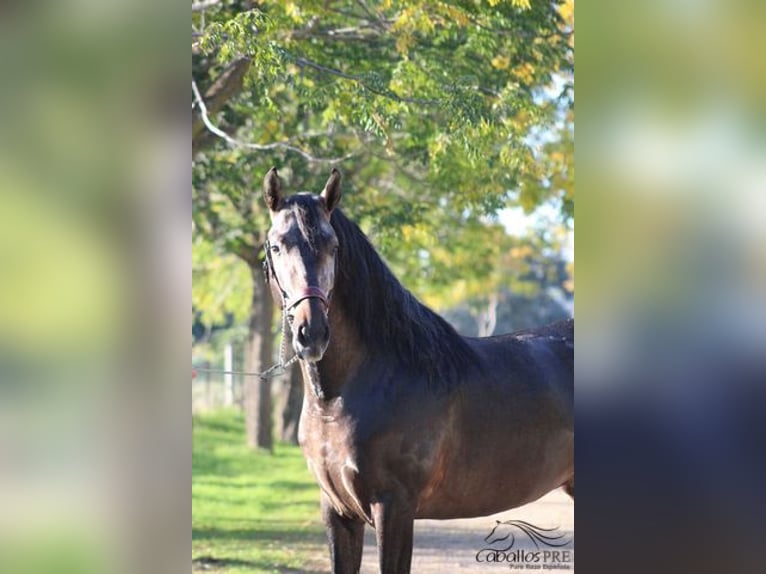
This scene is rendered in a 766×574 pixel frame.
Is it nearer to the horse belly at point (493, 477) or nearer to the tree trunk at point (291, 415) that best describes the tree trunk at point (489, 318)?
the tree trunk at point (291, 415)

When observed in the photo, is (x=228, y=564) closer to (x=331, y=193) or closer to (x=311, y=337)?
(x=311, y=337)

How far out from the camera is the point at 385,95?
5312 mm

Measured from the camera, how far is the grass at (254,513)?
247 inches

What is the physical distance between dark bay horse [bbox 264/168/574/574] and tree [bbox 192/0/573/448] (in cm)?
186

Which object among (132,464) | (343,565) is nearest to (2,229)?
(132,464)

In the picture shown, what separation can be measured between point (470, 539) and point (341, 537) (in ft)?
6.74

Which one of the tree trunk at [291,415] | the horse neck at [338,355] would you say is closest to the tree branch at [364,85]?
the horse neck at [338,355]

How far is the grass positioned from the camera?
629 cm

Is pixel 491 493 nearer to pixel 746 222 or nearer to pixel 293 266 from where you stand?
pixel 293 266

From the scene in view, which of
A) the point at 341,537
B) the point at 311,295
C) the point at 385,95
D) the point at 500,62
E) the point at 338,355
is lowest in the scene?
the point at 341,537

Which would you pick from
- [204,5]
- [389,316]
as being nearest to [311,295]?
[389,316]

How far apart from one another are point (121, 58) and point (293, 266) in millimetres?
1159

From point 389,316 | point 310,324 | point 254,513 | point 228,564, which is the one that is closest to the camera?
point 310,324

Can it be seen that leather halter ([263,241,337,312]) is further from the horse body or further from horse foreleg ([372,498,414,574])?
horse foreleg ([372,498,414,574])
